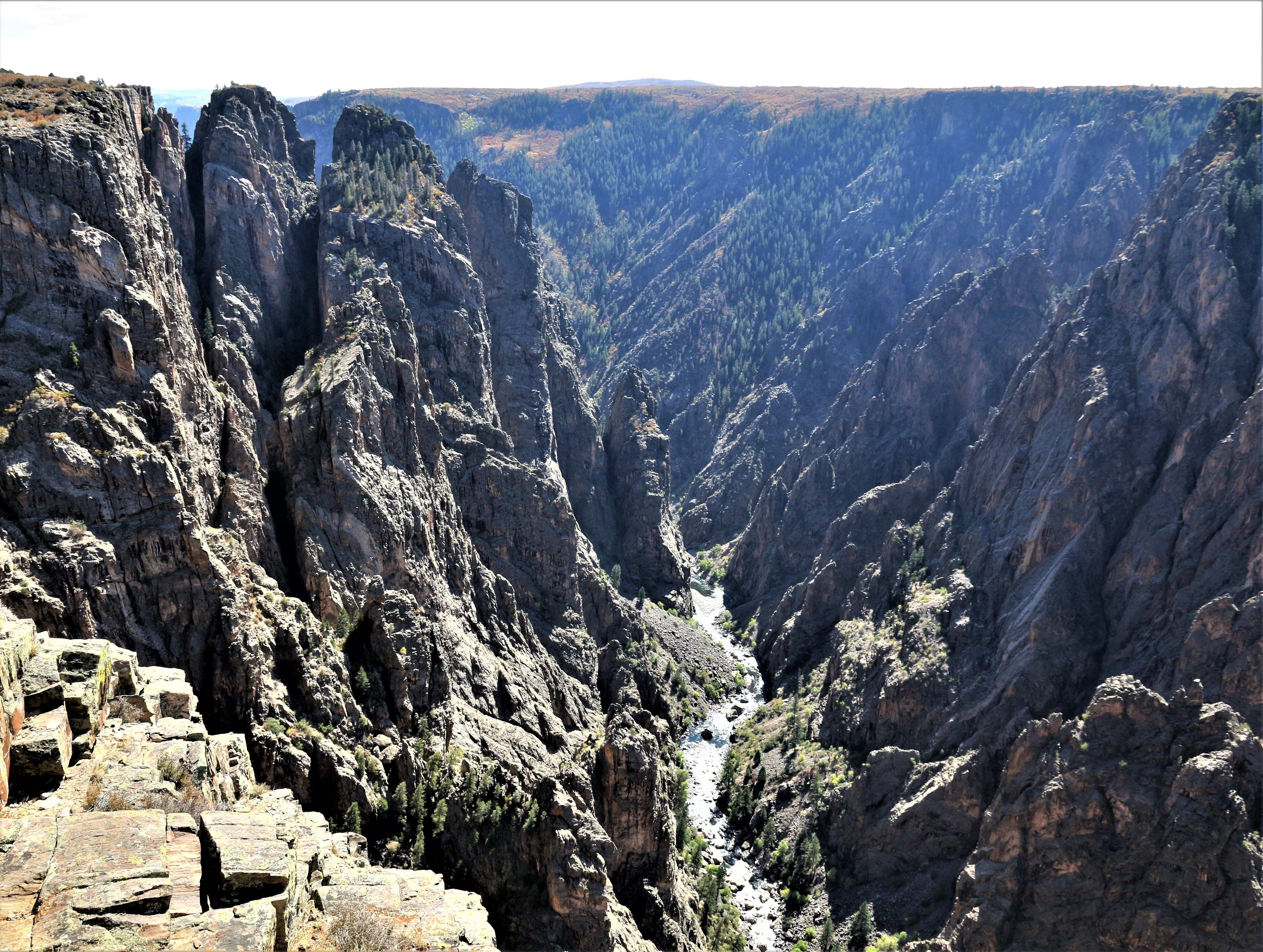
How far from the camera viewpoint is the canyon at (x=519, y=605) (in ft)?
157

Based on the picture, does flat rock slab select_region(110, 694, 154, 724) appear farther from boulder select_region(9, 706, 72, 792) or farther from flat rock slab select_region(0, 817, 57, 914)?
flat rock slab select_region(0, 817, 57, 914)

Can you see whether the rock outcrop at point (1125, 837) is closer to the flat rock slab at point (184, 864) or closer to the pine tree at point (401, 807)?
the pine tree at point (401, 807)

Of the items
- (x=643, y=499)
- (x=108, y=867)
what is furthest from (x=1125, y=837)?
(x=643, y=499)

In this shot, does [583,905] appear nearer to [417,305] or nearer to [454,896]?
[454,896]

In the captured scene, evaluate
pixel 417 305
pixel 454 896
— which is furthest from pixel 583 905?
pixel 417 305

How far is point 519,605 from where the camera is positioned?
102 metres

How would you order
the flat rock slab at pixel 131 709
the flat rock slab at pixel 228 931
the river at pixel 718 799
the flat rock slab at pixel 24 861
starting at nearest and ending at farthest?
the flat rock slab at pixel 24 861
the flat rock slab at pixel 228 931
the flat rock slab at pixel 131 709
the river at pixel 718 799

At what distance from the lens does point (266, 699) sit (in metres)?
54.7

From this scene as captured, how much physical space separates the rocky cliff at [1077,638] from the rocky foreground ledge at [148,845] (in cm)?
5011

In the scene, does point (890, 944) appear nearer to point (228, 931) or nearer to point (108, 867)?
point (228, 931)

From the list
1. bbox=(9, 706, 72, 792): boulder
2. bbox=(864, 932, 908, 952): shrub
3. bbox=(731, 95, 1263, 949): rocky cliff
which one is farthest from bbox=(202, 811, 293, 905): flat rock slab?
bbox=(864, 932, 908, 952): shrub

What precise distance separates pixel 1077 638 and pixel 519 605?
55.1 meters

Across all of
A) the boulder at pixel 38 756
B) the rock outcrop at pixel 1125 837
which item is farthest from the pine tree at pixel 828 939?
the boulder at pixel 38 756

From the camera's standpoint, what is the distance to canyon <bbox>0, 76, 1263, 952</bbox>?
4784 cm
